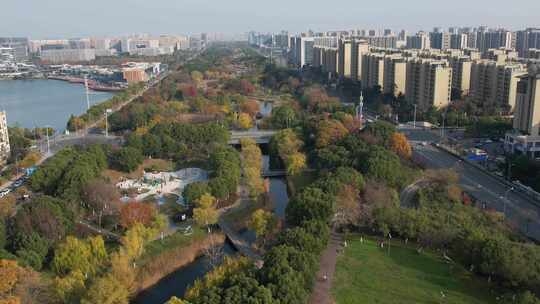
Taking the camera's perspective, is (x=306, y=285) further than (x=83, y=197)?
No

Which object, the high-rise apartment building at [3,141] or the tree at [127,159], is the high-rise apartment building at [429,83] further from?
the high-rise apartment building at [3,141]

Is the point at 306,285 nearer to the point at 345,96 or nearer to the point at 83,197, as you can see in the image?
the point at 83,197

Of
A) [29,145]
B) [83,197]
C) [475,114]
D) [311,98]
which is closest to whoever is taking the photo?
[83,197]

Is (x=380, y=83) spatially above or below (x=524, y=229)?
above

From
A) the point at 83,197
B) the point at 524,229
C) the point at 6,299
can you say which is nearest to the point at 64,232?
the point at 83,197

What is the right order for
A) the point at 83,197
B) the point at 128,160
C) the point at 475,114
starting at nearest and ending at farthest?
the point at 83,197 < the point at 128,160 < the point at 475,114

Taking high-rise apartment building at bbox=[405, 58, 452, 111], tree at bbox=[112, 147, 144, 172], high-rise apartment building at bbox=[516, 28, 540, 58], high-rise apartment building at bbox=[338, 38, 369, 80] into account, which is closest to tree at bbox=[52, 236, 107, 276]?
tree at bbox=[112, 147, 144, 172]
